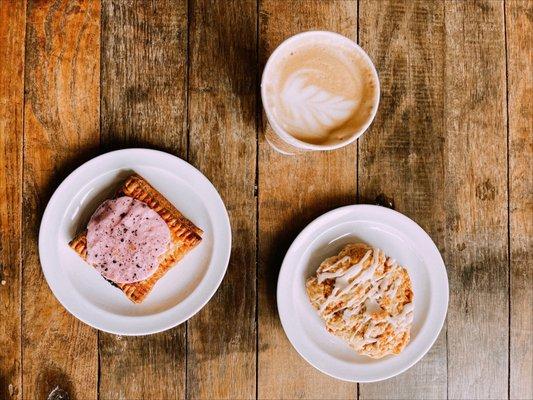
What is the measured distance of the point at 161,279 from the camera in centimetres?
139

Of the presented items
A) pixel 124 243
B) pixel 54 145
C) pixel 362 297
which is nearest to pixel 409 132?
pixel 362 297

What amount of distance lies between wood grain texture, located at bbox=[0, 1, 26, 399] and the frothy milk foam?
2.28 ft

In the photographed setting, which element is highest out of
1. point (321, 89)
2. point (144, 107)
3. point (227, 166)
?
point (321, 89)

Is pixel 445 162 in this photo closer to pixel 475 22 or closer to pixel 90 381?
pixel 475 22

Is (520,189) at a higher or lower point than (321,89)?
lower

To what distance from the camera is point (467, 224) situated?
5.05 feet

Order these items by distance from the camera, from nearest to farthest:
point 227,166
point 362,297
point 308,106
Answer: point 308,106
point 362,297
point 227,166

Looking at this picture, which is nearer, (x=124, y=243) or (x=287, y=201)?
(x=124, y=243)

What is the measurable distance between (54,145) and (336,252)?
80cm

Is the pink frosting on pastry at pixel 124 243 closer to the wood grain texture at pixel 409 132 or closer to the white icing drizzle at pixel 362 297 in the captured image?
the white icing drizzle at pixel 362 297

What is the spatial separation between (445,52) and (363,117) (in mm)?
461

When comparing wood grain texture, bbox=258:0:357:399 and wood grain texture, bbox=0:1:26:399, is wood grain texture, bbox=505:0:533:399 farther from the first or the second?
wood grain texture, bbox=0:1:26:399

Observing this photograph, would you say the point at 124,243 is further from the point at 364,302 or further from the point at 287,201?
the point at 364,302

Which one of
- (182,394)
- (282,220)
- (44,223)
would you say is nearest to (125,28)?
(44,223)
